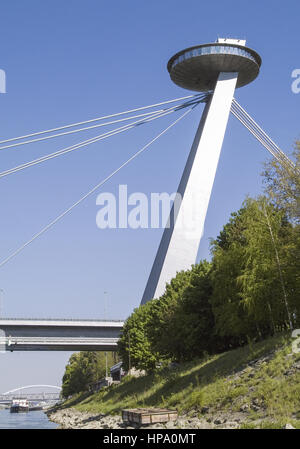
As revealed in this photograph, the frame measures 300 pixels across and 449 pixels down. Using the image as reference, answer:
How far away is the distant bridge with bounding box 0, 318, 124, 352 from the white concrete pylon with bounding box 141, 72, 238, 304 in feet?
56.5

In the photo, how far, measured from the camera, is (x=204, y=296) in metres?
42.1

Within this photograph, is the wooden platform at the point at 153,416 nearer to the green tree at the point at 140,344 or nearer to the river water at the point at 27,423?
the river water at the point at 27,423

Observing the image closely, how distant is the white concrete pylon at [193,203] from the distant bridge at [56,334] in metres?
17.2

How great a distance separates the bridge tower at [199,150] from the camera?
53.5 m

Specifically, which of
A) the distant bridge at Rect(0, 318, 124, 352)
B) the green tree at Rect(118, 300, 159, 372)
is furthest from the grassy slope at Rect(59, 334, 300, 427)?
the distant bridge at Rect(0, 318, 124, 352)

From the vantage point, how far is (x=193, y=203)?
5394 centimetres

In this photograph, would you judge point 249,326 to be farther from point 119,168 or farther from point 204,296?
point 119,168

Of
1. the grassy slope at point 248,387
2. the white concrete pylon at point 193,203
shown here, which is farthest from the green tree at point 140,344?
the grassy slope at point 248,387

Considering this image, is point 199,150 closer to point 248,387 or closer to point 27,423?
point 248,387


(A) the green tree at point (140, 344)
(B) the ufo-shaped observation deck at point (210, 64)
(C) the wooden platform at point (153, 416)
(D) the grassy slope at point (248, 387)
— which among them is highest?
(B) the ufo-shaped observation deck at point (210, 64)
